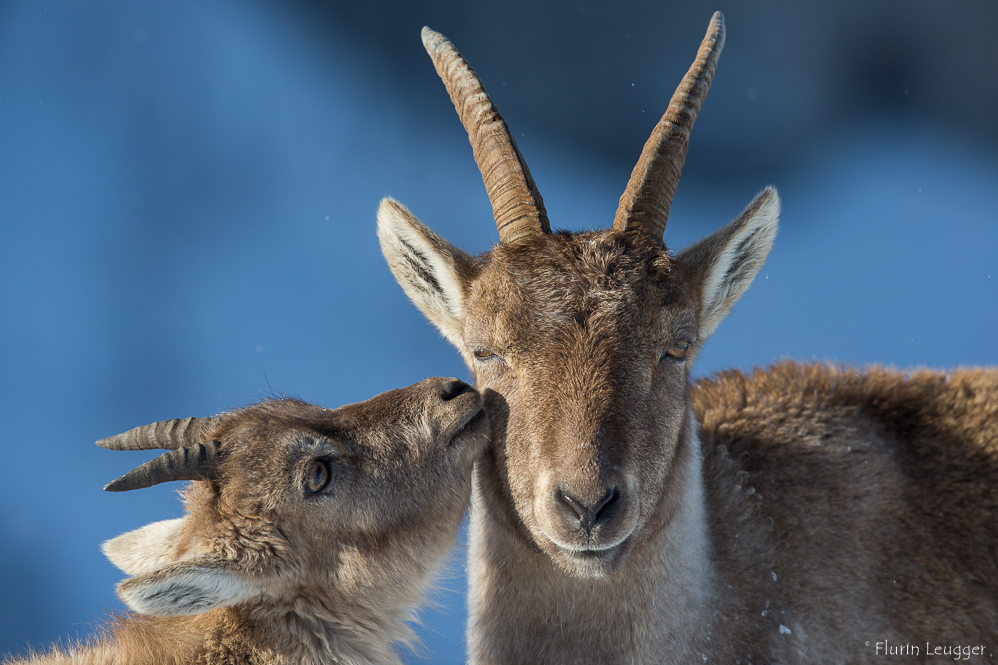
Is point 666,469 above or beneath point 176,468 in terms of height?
above

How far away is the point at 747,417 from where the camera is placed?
548 centimetres

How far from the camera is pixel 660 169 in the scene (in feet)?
15.4

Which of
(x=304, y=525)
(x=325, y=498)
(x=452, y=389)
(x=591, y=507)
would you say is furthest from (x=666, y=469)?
(x=304, y=525)

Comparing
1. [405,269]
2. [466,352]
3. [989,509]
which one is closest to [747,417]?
[989,509]

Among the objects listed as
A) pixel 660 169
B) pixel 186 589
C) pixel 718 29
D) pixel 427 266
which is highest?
pixel 718 29

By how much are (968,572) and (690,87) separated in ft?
12.6

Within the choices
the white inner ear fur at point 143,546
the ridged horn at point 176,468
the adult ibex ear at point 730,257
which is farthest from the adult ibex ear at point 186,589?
the adult ibex ear at point 730,257

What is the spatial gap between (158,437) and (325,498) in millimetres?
1155

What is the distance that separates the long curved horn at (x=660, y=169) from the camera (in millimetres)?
4578

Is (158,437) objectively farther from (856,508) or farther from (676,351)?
(856,508)

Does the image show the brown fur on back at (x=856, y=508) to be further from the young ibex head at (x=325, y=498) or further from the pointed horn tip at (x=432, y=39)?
the pointed horn tip at (x=432, y=39)

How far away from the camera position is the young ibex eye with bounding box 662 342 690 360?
13.9ft

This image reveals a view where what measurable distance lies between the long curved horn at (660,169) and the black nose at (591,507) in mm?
1851

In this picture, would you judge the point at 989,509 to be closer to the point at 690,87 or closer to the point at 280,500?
the point at 690,87
